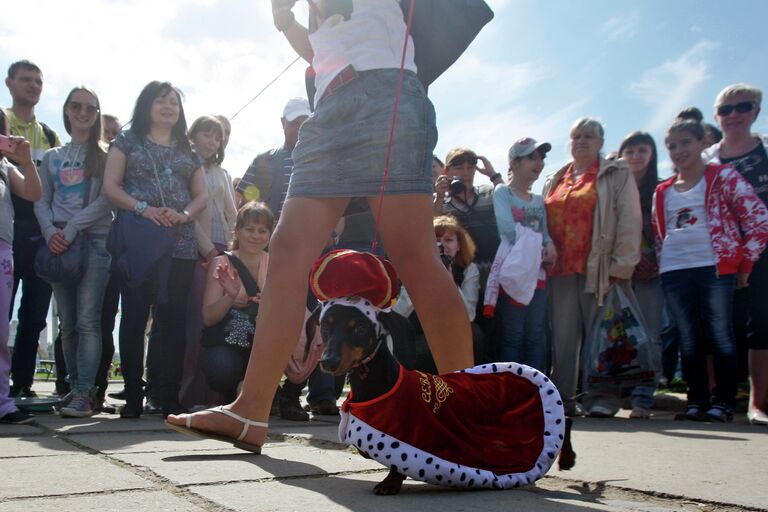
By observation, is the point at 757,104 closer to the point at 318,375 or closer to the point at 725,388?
the point at 725,388

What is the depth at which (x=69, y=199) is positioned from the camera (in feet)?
13.9

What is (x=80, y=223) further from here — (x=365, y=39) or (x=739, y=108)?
(x=739, y=108)

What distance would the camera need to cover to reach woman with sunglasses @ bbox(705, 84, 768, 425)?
4137 millimetres

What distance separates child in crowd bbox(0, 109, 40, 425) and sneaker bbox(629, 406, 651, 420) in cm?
332

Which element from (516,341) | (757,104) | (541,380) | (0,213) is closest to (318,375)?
(516,341)

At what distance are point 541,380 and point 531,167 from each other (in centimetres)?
305

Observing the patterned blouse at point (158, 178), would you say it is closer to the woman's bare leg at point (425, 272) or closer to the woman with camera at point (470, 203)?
the woman with camera at point (470, 203)

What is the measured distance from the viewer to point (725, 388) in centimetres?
417

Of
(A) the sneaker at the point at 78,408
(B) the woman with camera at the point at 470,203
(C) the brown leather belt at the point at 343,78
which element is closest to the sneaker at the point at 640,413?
(B) the woman with camera at the point at 470,203

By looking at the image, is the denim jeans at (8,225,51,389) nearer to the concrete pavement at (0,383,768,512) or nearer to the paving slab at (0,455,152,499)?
the concrete pavement at (0,383,768,512)

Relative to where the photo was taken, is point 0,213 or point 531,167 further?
point 531,167

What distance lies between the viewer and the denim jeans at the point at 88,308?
4023mm

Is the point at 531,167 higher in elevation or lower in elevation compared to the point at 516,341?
higher

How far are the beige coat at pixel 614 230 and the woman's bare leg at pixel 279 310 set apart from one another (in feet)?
8.60
